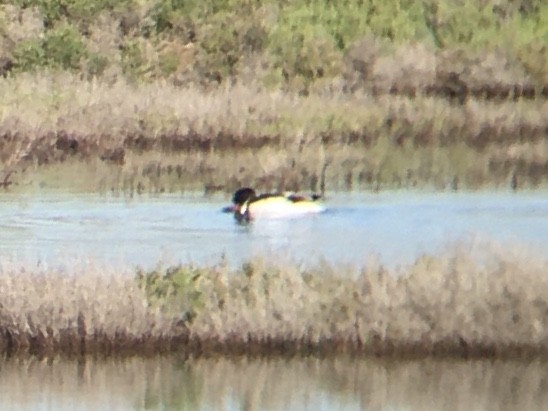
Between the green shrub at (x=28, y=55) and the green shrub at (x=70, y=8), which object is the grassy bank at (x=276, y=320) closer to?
the green shrub at (x=28, y=55)

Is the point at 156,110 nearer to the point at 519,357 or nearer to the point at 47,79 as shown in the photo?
the point at 47,79

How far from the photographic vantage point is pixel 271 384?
424 inches

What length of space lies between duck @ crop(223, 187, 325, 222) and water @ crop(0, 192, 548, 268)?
86 millimetres

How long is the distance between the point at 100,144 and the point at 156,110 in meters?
1.42

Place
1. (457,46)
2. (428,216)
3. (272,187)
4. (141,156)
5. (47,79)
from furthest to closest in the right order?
(457,46)
(47,79)
(141,156)
(272,187)
(428,216)

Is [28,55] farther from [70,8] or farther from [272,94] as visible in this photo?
[272,94]

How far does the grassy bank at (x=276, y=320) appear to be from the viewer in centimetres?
1101

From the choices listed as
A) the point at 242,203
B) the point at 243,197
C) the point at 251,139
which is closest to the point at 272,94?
the point at 251,139

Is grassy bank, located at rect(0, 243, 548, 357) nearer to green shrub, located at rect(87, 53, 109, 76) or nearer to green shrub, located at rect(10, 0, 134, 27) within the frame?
green shrub, located at rect(87, 53, 109, 76)

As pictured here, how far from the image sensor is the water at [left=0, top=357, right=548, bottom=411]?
10.5 meters

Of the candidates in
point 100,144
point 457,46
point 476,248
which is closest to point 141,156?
point 100,144

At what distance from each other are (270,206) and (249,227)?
405 mm

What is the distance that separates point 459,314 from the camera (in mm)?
11031

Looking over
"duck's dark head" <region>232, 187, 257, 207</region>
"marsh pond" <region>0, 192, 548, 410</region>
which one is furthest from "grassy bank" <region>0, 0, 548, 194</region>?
"duck's dark head" <region>232, 187, 257, 207</region>
